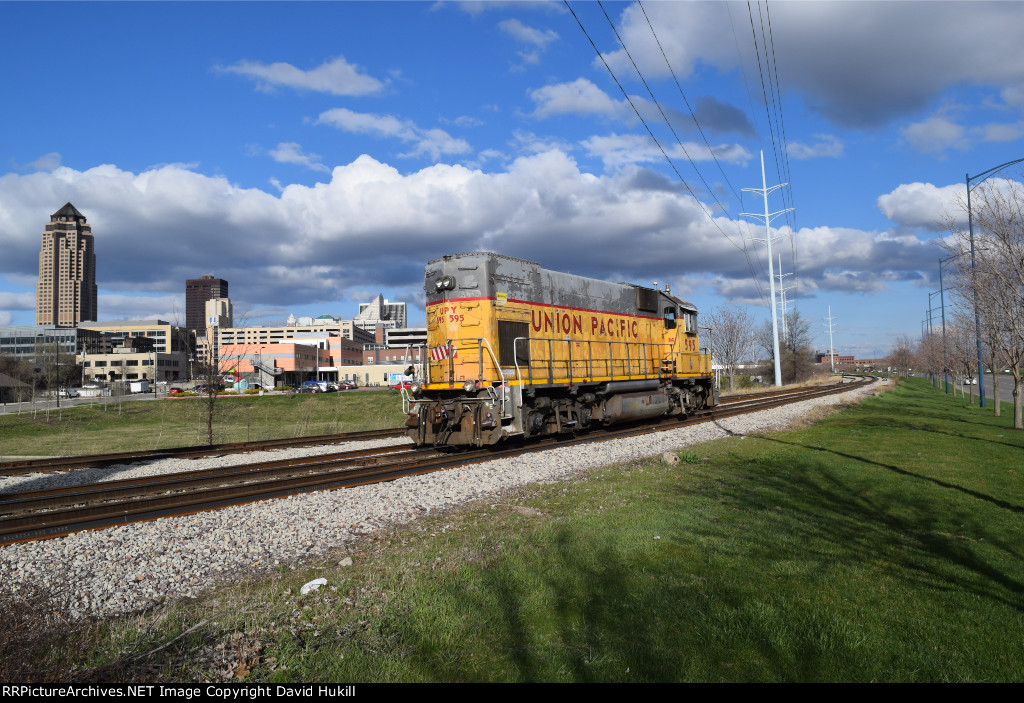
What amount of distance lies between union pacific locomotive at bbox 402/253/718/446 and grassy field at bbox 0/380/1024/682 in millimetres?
5591

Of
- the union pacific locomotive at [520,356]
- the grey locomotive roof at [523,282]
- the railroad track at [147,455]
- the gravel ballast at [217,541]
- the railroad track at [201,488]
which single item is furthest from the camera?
the grey locomotive roof at [523,282]

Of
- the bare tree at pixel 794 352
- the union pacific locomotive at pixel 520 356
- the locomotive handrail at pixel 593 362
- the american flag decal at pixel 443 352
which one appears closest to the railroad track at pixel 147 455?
the union pacific locomotive at pixel 520 356

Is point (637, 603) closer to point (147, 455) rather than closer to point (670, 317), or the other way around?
point (147, 455)

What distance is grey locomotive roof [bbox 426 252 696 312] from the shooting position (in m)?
14.9

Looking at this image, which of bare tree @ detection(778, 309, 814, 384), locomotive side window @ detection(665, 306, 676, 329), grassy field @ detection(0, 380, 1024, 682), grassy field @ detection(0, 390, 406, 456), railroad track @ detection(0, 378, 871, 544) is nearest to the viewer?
grassy field @ detection(0, 380, 1024, 682)

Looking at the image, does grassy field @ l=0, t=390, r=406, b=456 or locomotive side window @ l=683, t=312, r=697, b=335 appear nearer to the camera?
locomotive side window @ l=683, t=312, r=697, b=335

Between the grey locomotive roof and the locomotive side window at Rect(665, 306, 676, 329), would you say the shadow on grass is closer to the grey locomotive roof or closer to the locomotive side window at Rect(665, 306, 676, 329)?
the grey locomotive roof

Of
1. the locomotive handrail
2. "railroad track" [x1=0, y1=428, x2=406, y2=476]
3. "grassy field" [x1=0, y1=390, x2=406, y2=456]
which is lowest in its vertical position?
"grassy field" [x1=0, y1=390, x2=406, y2=456]

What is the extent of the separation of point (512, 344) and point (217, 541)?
9.38 metres

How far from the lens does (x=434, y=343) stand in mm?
15664

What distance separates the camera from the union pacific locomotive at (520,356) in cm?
1429

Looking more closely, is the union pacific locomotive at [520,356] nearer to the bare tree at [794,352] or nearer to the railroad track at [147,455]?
the railroad track at [147,455]

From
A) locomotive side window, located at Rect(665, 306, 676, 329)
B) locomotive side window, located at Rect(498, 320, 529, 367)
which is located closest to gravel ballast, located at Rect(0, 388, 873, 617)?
locomotive side window, located at Rect(498, 320, 529, 367)

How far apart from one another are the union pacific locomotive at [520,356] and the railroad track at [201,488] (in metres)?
0.87
